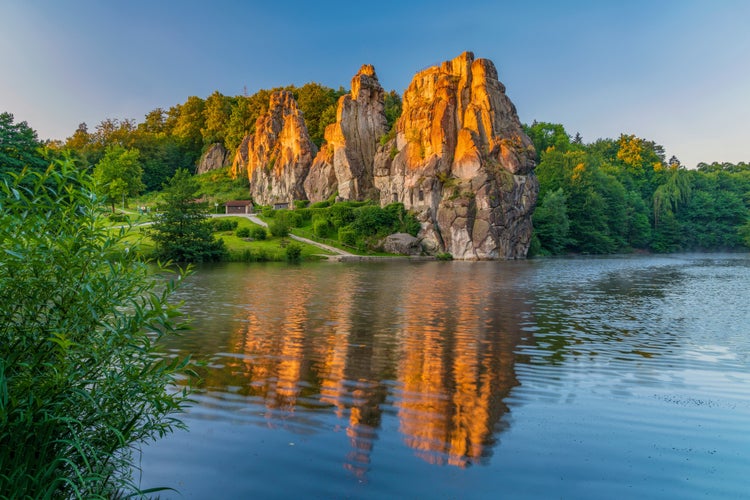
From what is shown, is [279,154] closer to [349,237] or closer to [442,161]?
[349,237]

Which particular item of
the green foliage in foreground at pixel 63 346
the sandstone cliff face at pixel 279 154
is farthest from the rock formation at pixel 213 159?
the green foliage in foreground at pixel 63 346

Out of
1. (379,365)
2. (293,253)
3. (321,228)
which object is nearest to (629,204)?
(321,228)

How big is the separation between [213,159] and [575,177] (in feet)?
263

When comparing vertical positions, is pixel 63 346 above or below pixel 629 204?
below

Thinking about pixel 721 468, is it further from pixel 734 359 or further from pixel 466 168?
pixel 466 168

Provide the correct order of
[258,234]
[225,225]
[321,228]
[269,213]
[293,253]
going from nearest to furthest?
[293,253] < [258,234] < [225,225] < [321,228] < [269,213]

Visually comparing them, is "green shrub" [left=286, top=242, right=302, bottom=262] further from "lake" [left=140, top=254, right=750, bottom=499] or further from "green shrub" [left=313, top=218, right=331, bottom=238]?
"lake" [left=140, top=254, right=750, bottom=499]

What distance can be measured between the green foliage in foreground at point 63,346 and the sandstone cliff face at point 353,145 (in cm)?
8619

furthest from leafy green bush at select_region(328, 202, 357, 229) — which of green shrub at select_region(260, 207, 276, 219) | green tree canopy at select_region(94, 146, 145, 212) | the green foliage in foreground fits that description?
the green foliage in foreground

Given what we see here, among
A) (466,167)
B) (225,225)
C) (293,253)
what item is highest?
(466,167)

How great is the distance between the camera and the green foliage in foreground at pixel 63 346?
15.7 feet

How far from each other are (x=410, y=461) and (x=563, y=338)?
455 inches

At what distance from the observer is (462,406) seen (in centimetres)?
1041

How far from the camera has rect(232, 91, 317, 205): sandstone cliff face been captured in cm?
10112
